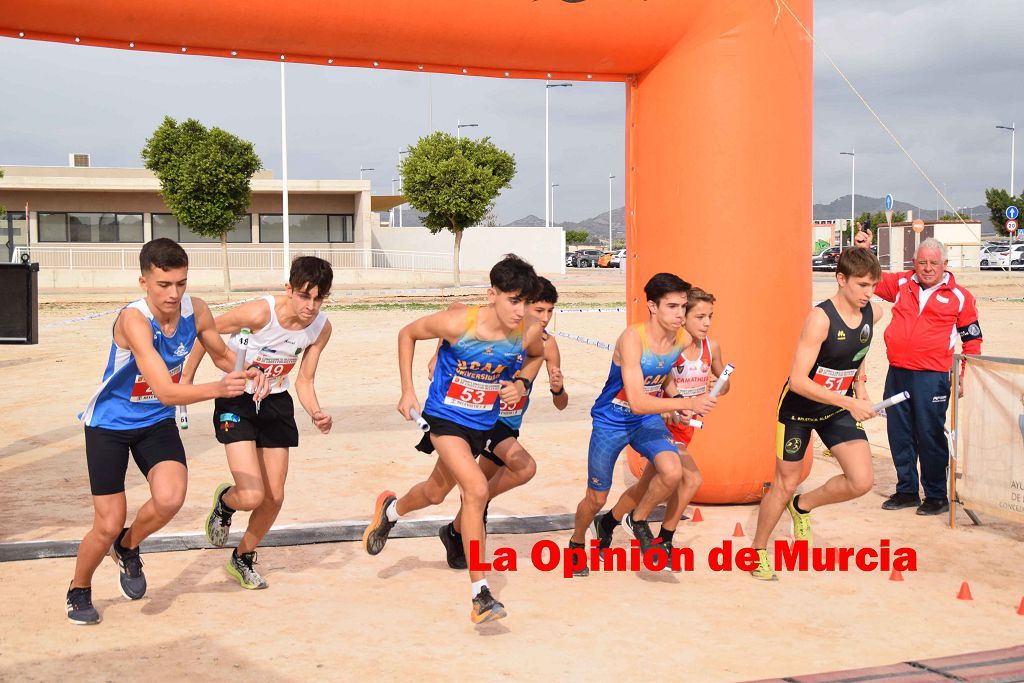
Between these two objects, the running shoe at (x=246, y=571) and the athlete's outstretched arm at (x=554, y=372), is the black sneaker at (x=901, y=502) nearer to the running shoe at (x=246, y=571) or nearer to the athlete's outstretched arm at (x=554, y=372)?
the athlete's outstretched arm at (x=554, y=372)

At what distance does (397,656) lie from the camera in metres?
4.58

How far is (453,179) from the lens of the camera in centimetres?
3919

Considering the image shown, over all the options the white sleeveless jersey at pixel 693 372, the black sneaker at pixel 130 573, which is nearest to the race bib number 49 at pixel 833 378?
the white sleeveless jersey at pixel 693 372

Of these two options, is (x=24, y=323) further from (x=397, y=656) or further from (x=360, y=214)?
(x=360, y=214)

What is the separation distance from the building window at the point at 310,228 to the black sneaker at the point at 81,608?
43612 millimetres

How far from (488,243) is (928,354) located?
50893 mm

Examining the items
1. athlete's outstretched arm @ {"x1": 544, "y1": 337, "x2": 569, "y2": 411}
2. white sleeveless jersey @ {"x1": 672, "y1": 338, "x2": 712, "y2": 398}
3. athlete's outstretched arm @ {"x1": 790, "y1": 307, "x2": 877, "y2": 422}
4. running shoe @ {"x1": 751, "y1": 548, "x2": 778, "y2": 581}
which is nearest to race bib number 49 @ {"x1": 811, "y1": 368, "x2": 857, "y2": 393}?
athlete's outstretched arm @ {"x1": 790, "y1": 307, "x2": 877, "y2": 422}

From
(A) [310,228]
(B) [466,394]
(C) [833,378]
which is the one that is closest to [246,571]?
(B) [466,394]

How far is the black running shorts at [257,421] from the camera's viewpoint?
5.50 metres

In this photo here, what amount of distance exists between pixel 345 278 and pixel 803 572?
39.3 meters

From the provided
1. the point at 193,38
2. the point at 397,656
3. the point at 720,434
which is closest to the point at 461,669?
the point at 397,656

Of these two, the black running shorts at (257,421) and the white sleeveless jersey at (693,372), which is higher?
the white sleeveless jersey at (693,372)

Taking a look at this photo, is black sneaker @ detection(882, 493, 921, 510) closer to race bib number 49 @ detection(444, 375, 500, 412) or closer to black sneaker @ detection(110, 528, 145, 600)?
race bib number 49 @ detection(444, 375, 500, 412)

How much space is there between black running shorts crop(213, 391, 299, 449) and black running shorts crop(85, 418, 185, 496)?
314 mm
